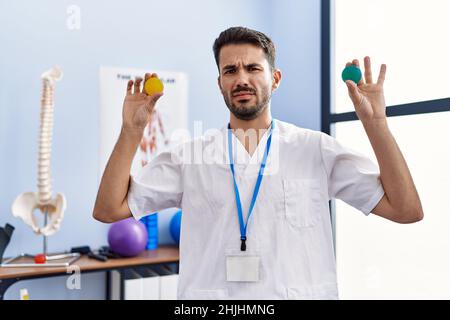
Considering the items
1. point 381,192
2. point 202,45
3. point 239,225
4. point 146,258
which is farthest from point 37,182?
point 381,192

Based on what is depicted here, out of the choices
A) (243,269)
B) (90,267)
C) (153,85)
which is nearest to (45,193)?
(90,267)

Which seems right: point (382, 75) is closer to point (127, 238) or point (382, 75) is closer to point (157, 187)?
point (157, 187)

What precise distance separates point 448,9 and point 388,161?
131 centimetres

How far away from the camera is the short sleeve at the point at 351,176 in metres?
1.17

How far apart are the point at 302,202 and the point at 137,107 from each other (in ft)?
1.74

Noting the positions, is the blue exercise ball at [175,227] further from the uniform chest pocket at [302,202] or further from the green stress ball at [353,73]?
the green stress ball at [353,73]

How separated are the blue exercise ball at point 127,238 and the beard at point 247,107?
4.19ft

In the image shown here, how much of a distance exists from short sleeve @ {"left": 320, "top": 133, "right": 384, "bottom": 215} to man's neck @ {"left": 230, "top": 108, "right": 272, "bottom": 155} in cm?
18

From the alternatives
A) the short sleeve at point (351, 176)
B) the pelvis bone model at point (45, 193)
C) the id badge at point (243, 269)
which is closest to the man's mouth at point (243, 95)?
the short sleeve at point (351, 176)

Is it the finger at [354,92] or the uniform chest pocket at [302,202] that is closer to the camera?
the finger at [354,92]

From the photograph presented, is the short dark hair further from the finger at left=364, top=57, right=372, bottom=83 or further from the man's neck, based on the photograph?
the finger at left=364, top=57, right=372, bottom=83

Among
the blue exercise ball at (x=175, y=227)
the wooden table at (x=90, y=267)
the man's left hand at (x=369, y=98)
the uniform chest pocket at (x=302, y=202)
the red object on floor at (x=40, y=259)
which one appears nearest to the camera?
the man's left hand at (x=369, y=98)

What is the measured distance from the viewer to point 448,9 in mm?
2014

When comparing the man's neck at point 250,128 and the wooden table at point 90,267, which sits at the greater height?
the man's neck at point 250,128
